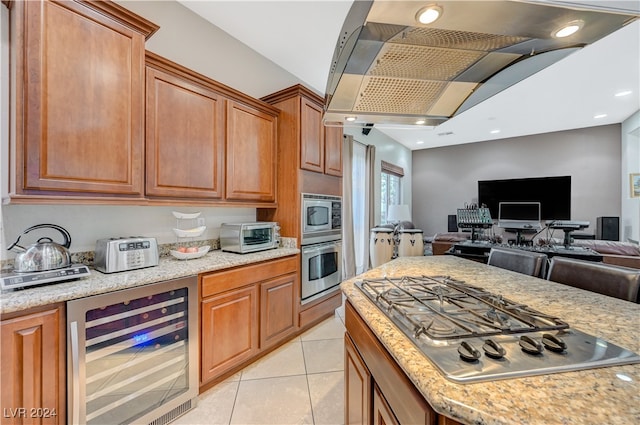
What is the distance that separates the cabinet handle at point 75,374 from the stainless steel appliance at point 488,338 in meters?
1.37

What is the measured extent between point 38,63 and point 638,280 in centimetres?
301

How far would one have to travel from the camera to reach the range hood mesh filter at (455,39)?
872mm

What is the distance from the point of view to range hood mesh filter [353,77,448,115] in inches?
48.8

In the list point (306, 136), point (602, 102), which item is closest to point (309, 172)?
point (306, 136)

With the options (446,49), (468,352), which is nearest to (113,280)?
(468,352)

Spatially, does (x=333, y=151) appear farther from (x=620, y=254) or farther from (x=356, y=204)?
(x=620, y=254)

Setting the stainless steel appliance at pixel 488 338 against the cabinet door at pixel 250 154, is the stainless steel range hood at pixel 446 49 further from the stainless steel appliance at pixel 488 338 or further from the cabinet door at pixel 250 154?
the cabinet door at pixel 250 154

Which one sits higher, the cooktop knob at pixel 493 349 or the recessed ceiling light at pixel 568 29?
the recessed ceiling light at pixel 568 29

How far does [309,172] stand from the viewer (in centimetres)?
270

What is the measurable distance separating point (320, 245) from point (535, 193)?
239 inches

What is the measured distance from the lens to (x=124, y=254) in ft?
5.05

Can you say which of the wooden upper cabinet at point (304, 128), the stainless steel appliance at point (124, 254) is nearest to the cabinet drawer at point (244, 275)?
the stainless steel appliance at point (124, 254)

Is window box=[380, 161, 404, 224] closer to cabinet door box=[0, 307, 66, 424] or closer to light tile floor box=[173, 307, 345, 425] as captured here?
light tile floor box=[173, 307, 345, 425]

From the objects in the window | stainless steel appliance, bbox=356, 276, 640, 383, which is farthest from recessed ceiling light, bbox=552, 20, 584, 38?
the window
